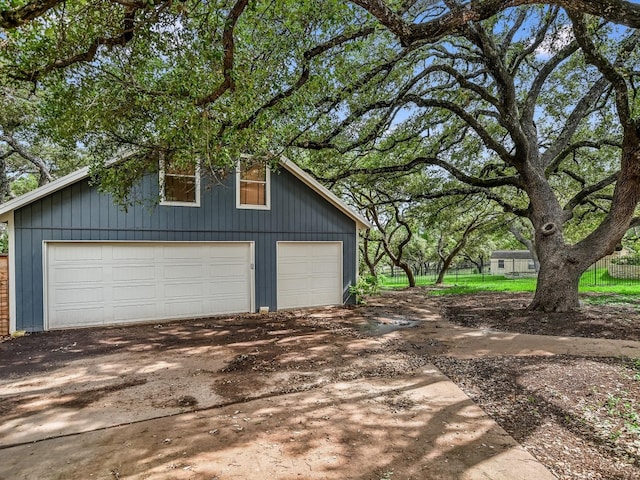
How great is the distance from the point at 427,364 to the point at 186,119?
4.80 meters

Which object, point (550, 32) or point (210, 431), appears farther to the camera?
point (550, 32)

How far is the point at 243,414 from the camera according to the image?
3609 millimetres

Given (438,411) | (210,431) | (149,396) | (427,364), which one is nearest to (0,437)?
(149,396)

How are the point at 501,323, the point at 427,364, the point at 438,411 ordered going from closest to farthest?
the point at 438,411, the point at 427,364, the point at 501,323

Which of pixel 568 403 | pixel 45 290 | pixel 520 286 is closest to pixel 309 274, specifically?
pixel 45 290

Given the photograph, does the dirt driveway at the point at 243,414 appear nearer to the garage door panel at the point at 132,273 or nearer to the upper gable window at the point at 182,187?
the garage door panel at the point at 132,273

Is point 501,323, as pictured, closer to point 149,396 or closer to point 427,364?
point 427,364

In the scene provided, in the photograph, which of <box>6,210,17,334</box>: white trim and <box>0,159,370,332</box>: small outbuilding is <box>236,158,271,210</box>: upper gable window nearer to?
<box>0,159,370,332</box>: small outbuilding

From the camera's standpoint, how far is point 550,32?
26.3 feet

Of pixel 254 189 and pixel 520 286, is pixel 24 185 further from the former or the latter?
pixel 520 286

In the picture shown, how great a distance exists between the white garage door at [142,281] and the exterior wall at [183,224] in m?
0.24

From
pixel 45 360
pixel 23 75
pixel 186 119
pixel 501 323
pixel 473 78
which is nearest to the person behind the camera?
pixel 23 75

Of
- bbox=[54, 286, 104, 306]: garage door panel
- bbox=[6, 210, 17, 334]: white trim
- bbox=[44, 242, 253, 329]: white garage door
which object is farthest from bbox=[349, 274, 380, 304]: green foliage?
bbox=[6, 210, 17, 334]: white trim

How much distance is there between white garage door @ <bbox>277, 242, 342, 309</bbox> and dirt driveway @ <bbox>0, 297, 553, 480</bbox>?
3433 millimetres
